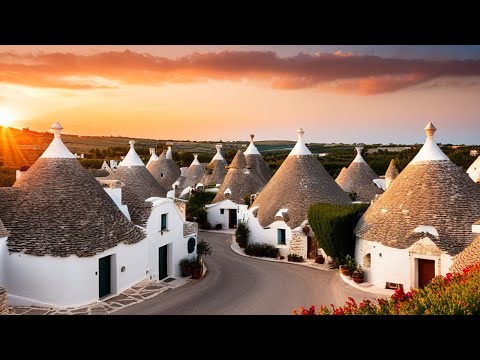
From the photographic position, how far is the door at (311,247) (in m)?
20.5

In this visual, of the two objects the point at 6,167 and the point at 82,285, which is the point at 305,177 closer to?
the point at 82,285

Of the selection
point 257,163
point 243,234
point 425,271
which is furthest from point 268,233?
point 257,163

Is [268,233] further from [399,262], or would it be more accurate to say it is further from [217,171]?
[217,171]

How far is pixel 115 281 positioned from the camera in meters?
14.0

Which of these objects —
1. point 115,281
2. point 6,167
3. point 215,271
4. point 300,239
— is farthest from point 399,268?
point 6,167

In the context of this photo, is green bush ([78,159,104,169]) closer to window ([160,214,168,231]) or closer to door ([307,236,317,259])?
window ([160,214,168,231])

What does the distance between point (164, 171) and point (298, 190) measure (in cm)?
1957

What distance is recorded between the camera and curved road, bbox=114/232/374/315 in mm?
13500

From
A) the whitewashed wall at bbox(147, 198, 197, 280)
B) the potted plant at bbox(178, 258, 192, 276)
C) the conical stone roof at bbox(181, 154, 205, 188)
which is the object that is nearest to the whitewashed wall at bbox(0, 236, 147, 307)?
the whitewashed wall at bbox(147, 198, 197, 280)

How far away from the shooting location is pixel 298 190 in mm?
22672

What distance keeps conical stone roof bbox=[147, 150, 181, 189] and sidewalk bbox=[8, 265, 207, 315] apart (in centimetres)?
2258

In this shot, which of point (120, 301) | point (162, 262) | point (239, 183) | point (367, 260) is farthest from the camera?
point (239, 183)
